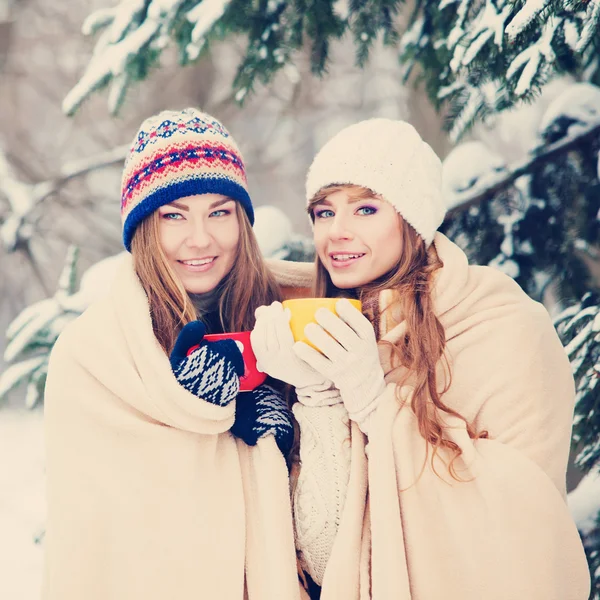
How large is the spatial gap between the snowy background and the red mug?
0.89 m

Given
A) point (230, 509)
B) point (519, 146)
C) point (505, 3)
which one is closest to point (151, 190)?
→ point (230, 509)

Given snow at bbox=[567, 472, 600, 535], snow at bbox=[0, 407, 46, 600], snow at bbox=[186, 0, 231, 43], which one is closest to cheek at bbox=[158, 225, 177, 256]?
snow at bbox=[186, 0, 231, 43]

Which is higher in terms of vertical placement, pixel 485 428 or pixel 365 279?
pixel 365 279

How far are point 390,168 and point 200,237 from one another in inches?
20.1

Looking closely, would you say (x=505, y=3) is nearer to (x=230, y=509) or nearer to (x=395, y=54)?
(x=230, y=509)

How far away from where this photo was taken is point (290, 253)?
101 inches

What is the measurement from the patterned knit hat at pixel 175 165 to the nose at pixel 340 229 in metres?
0.29

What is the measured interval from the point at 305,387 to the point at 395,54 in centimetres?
399

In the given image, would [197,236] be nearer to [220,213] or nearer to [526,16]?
[220,213]

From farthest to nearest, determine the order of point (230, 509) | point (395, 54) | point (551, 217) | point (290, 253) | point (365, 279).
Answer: point (395, 54) < point (290, 253) < point (551, 217) < point (365, 279) < point (230, 509)

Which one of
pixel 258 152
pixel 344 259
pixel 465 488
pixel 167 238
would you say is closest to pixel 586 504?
pixel 465 488

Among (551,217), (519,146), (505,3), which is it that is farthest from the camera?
(519,146)

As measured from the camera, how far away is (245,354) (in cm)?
157

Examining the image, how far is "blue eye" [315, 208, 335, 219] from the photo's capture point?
1.79 meters
